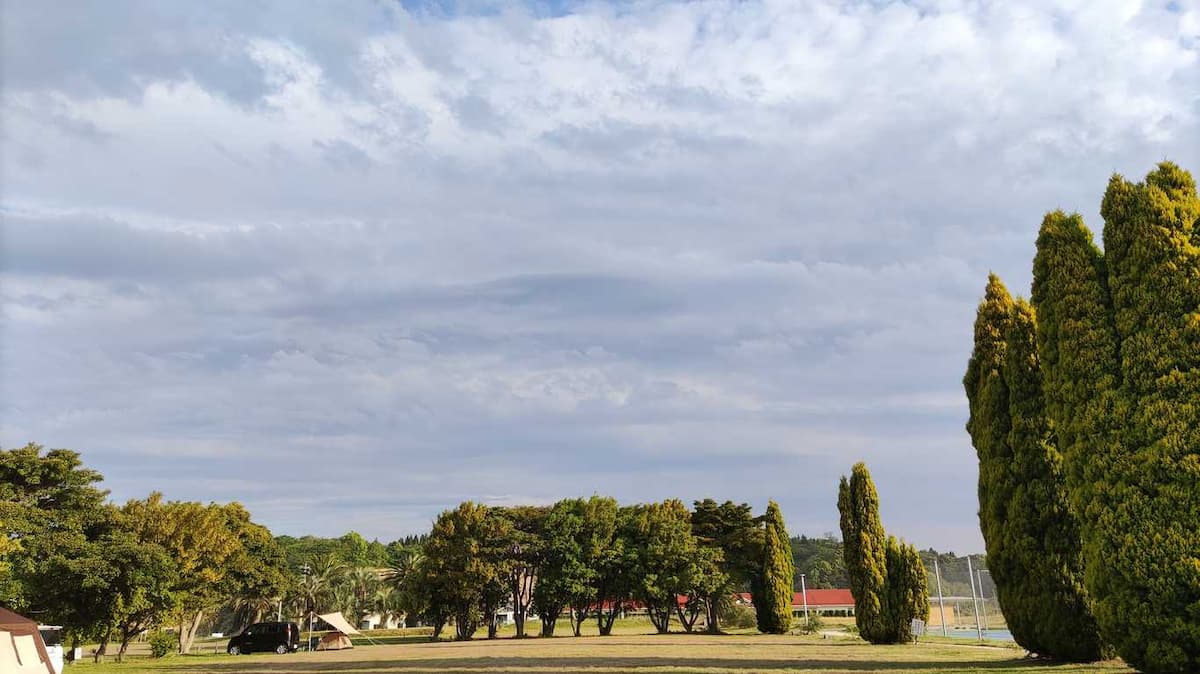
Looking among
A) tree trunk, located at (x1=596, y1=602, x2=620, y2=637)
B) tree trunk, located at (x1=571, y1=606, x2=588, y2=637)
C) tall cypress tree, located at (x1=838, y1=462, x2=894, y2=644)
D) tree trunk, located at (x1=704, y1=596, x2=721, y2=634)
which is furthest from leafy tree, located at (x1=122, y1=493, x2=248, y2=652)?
tall cypress tree, located at (x1=838, y1=462, x2=894, y2=644)

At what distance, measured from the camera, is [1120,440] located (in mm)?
11969

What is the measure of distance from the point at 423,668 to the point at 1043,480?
599 inches

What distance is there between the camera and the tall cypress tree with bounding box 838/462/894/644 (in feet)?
90.5

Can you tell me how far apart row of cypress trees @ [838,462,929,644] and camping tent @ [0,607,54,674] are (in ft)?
80.7

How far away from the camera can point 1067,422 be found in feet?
42.7

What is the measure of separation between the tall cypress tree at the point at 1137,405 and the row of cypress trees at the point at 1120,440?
17 mm

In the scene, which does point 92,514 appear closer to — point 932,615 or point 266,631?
point 266,631

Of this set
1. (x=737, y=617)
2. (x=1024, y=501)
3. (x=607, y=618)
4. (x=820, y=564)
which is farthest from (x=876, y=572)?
(x=820, y=564)

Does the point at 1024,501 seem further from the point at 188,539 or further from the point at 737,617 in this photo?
the point at 737,617

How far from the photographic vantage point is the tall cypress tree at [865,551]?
1086 inches

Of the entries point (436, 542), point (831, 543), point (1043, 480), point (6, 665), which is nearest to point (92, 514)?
point (436, 542)

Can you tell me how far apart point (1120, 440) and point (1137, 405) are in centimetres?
60

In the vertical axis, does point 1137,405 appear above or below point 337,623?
above

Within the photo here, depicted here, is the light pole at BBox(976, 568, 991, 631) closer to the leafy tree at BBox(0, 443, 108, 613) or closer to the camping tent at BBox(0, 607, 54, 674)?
the camping tent at BBox(0, 607, 54, 674)
